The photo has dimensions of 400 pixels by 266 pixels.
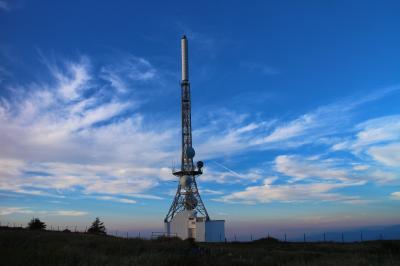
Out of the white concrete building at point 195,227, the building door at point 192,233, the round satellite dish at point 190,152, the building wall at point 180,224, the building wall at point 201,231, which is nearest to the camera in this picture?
the building wall at point 201,231

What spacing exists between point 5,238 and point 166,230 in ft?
84.2

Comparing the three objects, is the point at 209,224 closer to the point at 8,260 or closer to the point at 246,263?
the point at 246,263

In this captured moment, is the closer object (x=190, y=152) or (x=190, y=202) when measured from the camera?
(x=190, y=202)

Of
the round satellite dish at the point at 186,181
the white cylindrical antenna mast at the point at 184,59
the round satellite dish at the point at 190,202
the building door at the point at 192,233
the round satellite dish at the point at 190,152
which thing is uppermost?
the white cylindrical antenna mast at the point at 184,59

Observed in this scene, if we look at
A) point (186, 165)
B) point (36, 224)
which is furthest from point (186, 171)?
point (36, 224)

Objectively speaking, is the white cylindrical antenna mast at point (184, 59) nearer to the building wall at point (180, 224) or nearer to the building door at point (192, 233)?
the building wall at point (180, 224)

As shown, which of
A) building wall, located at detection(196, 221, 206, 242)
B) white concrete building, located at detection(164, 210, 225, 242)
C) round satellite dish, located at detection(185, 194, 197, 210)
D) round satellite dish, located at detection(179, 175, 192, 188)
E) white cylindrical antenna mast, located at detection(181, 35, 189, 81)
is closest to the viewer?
building wall, located at detection(196, 221, 206, 242)

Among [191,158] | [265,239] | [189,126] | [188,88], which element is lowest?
[265,239]

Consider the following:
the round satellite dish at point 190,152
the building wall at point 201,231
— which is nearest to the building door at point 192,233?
the building wall at point 201,231

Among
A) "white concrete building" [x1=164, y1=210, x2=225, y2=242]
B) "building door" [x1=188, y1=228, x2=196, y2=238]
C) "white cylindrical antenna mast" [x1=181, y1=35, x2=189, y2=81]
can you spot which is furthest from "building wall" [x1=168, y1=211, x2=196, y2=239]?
"white cylindrical antenna mast" [x1=181, y1=35, x2=189, y2=81]

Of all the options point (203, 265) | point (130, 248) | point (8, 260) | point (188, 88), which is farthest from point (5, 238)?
point (188, 88)

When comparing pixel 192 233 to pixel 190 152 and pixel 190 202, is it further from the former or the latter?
pixel 190 152

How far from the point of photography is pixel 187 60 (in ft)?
200

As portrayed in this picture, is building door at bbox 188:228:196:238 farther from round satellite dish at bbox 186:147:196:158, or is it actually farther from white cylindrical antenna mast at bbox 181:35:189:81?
white cylindrical antenna mast at bbox 181:35:189:81
